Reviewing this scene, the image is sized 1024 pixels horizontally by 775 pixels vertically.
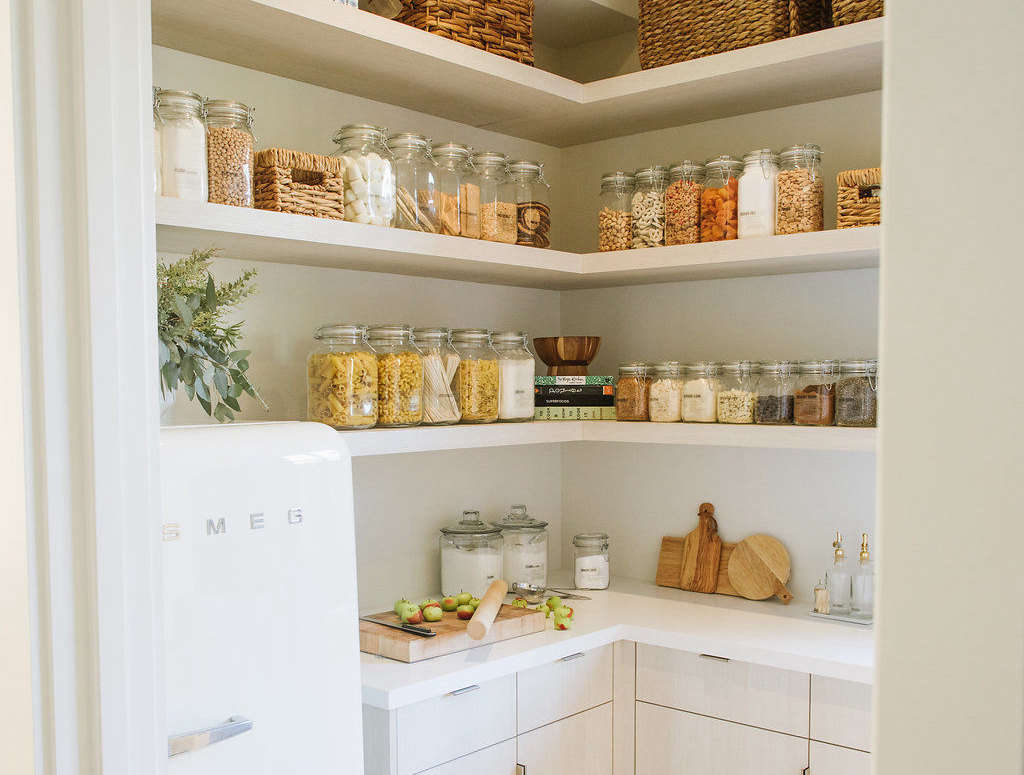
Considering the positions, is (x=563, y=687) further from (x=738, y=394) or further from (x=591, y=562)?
(x=738, y=394)

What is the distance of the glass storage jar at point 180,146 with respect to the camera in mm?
1757

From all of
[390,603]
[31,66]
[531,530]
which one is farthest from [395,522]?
[31,66]

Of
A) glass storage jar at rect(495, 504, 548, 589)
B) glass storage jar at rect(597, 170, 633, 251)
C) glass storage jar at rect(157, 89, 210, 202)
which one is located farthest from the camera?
glass storage jar at rect(495, 504, 548, 589)

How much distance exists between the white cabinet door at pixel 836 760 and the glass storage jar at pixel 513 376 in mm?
1077

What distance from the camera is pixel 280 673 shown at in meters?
1.56

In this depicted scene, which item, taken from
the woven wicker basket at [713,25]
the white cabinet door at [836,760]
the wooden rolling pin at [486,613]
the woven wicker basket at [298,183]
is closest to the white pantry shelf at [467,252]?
the woven wicker basket at [298,183]

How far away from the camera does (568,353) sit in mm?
2807

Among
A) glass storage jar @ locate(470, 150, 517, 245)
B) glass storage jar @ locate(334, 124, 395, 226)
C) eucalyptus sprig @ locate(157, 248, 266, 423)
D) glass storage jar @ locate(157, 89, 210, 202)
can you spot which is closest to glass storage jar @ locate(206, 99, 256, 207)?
glass storage jar @ locate(157, 89, 210, 202)

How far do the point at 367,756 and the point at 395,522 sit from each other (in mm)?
765

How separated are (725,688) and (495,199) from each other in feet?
4.43

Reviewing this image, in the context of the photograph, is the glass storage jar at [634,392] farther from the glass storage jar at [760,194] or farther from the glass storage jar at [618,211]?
the glass storage jar at [760,194]

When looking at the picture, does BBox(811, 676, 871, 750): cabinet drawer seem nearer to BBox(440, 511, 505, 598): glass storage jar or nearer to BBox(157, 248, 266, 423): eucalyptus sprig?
BBox(440, 511, 505, 598): glass storage jar

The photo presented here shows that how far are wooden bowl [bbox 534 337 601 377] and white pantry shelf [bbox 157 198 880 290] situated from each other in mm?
185

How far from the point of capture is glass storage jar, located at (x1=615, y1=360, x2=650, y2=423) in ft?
8.56
